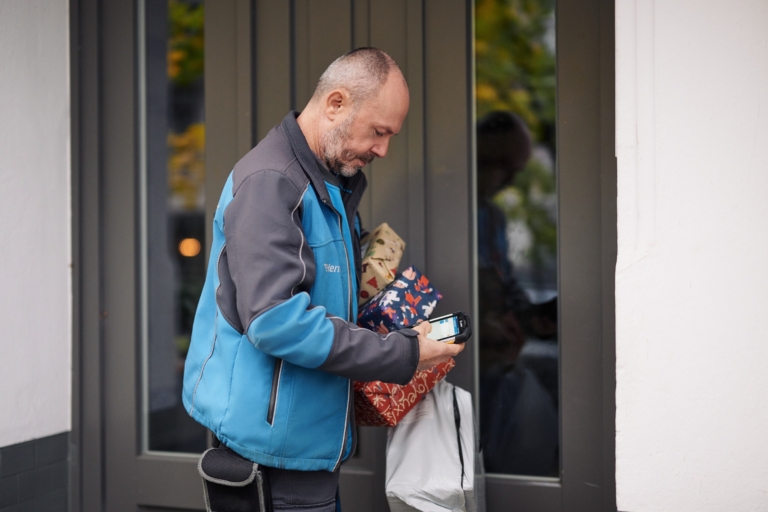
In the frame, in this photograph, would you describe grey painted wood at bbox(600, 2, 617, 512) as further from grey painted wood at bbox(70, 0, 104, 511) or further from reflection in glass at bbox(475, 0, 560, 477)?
grey painted wood at bbox(70, 0, 104, 511)

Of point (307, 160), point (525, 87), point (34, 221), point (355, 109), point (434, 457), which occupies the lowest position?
point (434, 457)

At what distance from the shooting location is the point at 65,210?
3004 millimetres

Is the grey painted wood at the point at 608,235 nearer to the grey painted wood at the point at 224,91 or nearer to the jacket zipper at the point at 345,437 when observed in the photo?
the jacket zipper at the point at 345,437

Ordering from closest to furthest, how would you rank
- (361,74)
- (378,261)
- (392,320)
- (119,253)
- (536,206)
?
(361,74), (392,320), (378,261), (536,206), (119,253)

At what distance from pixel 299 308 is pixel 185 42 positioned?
1.85 meters

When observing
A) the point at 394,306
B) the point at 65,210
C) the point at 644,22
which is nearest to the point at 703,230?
the point at 644,22

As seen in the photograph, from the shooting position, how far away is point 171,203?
3.04 meters

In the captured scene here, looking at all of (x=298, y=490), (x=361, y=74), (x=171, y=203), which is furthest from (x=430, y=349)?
(x=171, y=203)

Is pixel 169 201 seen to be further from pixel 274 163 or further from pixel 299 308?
pixel 299 308

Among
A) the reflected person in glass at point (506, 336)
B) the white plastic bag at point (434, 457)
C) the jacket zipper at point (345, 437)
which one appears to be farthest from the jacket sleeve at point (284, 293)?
the reflected person in glass at point (506, 336)

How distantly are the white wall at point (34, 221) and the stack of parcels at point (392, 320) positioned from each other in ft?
4.88

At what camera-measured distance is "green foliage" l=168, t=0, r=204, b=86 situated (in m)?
3.00

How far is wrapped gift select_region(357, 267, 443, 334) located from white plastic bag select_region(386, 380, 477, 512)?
376 millimetres

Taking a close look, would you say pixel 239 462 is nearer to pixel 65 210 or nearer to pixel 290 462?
pixel 290 462
